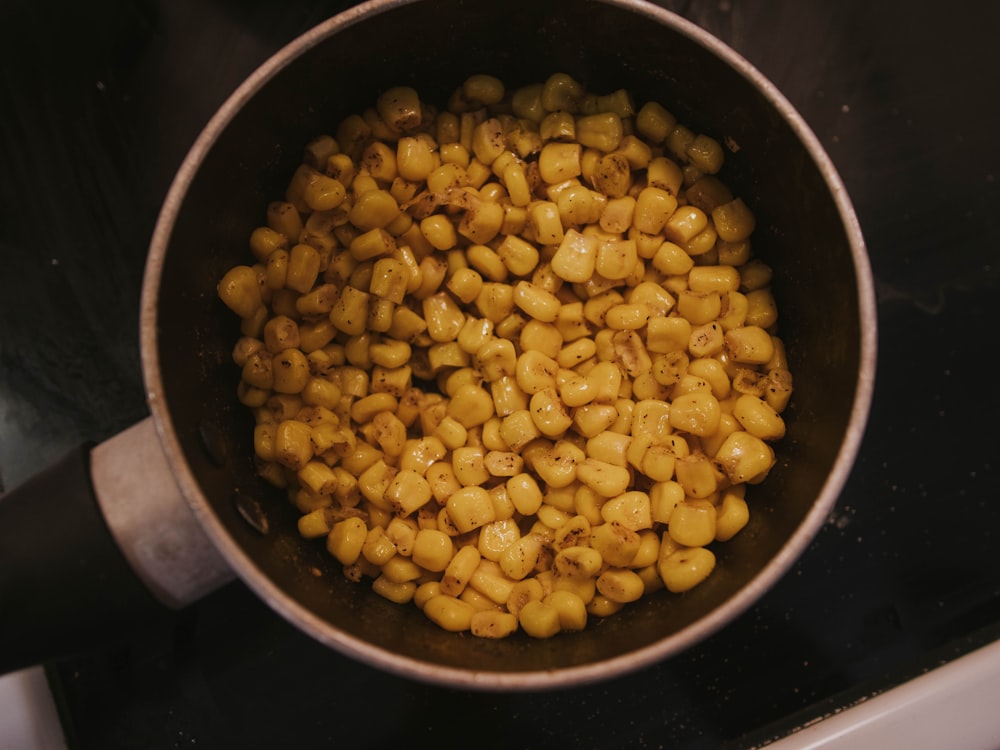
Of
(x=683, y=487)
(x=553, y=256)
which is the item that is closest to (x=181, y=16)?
(x=553, y=256)

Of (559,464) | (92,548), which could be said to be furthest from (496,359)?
(92,548)

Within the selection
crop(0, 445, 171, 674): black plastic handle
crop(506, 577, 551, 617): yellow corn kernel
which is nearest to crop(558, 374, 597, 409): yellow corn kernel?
crop(506, 577, 551, 617): yellow corn kernel

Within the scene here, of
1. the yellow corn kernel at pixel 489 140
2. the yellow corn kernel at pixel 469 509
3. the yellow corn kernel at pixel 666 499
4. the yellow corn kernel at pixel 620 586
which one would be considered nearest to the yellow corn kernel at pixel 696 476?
the yellow corn kernel at pixel 666 499

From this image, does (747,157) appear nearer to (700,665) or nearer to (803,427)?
(803,427)

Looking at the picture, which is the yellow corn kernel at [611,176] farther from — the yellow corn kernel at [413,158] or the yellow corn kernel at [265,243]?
the yellow corn kernel at [265,243]

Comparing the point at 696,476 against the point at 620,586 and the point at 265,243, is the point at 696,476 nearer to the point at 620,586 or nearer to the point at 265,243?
the point at 620,586

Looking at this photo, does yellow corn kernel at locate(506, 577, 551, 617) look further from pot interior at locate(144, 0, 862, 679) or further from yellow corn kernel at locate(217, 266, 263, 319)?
yellow corn kernel at locate(217, 266, 263, 319)

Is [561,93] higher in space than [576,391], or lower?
higher
